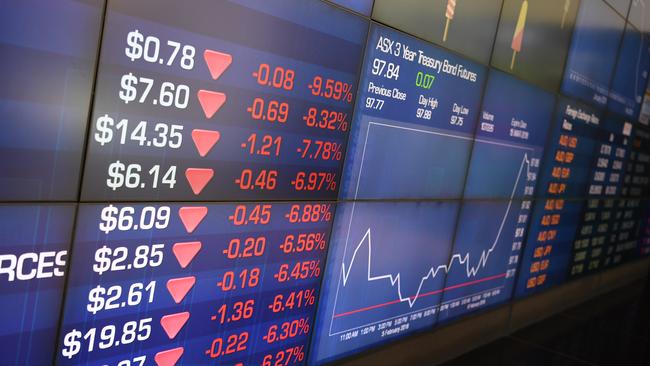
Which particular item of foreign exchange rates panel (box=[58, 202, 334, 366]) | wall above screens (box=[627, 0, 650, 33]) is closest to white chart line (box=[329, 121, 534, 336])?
foreign exchange rates panel (box=[58, 202, 334, 366])

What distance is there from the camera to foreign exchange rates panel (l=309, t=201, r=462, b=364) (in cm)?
283

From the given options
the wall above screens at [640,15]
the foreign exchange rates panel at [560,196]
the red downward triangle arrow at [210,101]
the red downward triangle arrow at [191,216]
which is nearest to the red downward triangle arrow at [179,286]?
the red downward triangle arrow at [191,216]

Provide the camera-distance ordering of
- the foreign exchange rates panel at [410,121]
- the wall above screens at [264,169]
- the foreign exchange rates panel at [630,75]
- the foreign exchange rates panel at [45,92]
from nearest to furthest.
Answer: the foreign exchange rates panel at [45,92], the wall above screens at [264,169], the foreign exchange rates panel at [410,121], the foreign exchange rates panel at [630,75]

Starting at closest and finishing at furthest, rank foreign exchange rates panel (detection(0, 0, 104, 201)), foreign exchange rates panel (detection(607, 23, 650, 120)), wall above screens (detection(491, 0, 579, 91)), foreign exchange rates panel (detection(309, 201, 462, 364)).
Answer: foreign exchange rates panel (detection(0, 0, 104, 201)) < foreign exchange rates panel (detection(309, 201, 462, 364)) < wall above screens (detection(491, 0, 579, 91)) < foreign exchange rates panel (detection(607, 23, 650, 120))

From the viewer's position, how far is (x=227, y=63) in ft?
6.74

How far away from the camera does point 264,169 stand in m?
2.30

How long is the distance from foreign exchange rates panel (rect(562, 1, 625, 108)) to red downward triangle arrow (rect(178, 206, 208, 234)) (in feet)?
11.2

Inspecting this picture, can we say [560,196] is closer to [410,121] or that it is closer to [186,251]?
[410,121]

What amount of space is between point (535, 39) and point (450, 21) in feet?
3.89


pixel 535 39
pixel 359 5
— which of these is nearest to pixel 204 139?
pixel 359 5

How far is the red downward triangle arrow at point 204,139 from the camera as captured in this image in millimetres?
2018

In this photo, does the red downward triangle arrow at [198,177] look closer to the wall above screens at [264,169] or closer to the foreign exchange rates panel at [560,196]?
the wall above screens at [264,169]

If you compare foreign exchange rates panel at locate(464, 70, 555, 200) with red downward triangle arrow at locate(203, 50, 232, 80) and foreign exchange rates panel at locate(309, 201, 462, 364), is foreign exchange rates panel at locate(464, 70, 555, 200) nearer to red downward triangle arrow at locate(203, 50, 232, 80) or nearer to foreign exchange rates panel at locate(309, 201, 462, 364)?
foreign exchange rates panel at locate(309, 201, 462, 364)

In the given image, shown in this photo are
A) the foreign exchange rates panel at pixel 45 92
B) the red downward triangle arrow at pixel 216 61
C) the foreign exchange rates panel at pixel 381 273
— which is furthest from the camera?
the foreign exchange rates panel at pixel 381 273
